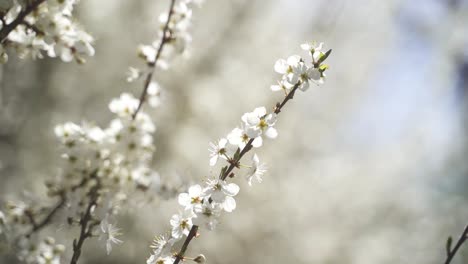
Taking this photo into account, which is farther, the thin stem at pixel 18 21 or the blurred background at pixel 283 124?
the blurred background at pixel 283 124

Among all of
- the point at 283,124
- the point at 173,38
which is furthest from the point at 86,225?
the point at 283,124

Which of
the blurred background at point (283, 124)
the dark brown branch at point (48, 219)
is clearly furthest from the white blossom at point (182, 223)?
the blurred background at point (283, 124)

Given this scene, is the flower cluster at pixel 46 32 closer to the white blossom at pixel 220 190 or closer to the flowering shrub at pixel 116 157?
the flowering shrub at pixel 116 157

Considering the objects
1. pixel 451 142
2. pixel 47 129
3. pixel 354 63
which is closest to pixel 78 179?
pixel 47 129

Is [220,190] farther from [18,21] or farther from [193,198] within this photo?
[18,21]

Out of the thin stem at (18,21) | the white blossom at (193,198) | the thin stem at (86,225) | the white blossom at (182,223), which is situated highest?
the thin stem at (18,21)

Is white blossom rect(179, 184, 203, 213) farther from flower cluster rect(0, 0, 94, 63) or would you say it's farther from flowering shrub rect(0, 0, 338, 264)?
flower cluster rect(0, 0, 94, 63)

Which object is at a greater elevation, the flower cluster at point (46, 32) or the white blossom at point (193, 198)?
the flower cluster at point (46, 32)
